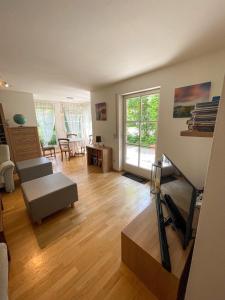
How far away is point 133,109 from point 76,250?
280cm

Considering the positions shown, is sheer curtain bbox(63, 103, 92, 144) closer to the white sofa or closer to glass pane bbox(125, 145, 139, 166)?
glass pane bbox(125, 145, 139, 166)

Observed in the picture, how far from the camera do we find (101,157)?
11.8 feet

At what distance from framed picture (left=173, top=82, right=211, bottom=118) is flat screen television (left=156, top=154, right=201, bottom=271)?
1.26 meters

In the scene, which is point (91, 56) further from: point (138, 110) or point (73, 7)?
point (138, 110)

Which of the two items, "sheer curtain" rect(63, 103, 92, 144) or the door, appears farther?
"sheer curtain" rect(63, 103, 92, 144)

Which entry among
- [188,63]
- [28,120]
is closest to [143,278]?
[188,63]

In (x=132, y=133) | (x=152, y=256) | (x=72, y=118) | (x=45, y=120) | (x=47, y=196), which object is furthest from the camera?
(x=72, y=118)

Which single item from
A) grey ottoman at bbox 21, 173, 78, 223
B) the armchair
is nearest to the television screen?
grey ottoman at bbox 21, 173, 78, 223

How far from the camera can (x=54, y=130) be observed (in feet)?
18.6

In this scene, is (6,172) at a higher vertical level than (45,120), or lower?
lower

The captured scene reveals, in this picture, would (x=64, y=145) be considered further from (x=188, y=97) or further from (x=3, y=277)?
(x=3, y=277)

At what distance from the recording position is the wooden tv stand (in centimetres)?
94

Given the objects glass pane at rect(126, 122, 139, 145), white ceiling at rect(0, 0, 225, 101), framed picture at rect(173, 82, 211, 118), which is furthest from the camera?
glass pane at rect(126, 122, 139, 145)

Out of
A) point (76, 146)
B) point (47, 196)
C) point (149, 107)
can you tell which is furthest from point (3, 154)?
point (149, 107)
